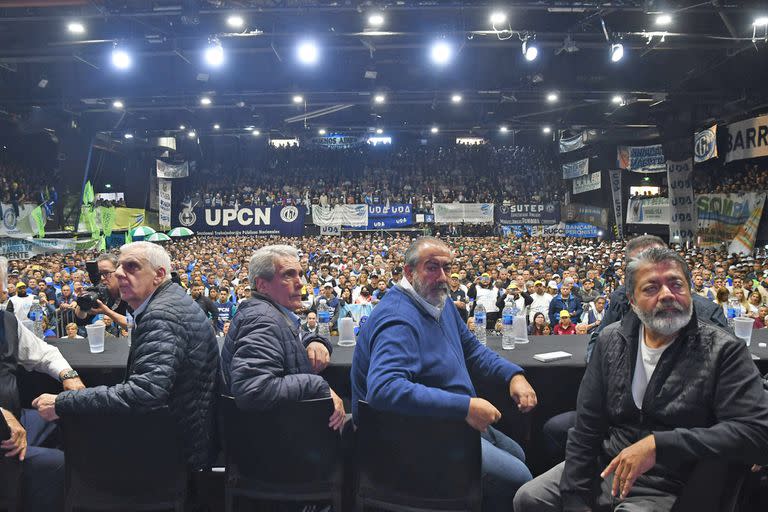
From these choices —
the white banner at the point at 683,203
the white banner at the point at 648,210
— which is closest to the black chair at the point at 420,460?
the white banner at the point at 683,203

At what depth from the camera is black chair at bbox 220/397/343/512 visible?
1907 mm

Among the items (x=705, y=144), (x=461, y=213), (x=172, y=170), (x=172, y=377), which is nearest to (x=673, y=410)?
(x=172, y=377)

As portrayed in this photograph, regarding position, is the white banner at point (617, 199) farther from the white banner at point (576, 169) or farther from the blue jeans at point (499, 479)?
the blue jeans at point (499, 479)

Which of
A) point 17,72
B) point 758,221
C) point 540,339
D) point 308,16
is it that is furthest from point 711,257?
point 17,72

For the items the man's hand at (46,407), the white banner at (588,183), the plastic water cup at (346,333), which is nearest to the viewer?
the man's hand at (46,407)

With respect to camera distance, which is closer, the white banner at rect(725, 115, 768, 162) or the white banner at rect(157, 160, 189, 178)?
the white banner at rect(725, 115, 768, 162)

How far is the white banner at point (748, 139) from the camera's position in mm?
15096

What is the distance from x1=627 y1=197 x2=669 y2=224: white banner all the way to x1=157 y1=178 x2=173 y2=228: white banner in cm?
2334

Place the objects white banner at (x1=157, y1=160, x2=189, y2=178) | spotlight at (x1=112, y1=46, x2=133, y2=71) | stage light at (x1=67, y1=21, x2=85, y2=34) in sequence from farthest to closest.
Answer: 1. white banner at (x1=157, y1=160, x2=189, y2=178)
2. spotlight at (x1=112, y1=46, x2=133, y2=71)
3. stage light at (x1=67, y1=21, x2=85, y2=34)

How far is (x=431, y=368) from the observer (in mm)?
2133

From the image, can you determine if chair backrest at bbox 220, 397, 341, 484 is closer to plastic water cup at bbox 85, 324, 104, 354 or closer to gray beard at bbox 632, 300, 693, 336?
gray beard at bbox 632, 300, 693, 336

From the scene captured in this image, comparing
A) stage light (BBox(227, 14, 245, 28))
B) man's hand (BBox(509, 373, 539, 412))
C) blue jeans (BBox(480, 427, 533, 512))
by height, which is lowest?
blue jeans (BBox(480, 427, 533, 512))

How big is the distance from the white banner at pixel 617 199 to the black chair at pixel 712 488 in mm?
25712

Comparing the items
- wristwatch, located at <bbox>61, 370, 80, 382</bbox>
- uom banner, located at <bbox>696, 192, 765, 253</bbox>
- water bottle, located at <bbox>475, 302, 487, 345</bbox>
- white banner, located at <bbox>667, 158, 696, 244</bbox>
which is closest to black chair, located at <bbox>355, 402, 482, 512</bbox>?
water bottle, located at <bbox>475, 302, 487, 345</bbox>
